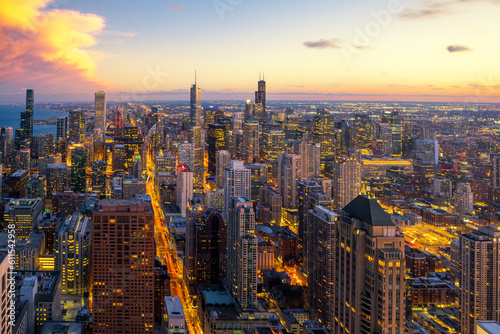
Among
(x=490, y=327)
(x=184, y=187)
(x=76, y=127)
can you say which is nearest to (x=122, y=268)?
(x=490, y=327)

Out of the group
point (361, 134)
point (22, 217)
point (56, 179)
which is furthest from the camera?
point (361, 134)

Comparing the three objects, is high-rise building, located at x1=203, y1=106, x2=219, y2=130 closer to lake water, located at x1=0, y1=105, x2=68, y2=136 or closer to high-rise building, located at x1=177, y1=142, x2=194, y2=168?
high-rise building, located at x1=177, y1=142, x2=194, y2=168

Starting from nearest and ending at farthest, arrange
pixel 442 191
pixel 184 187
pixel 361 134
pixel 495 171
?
pixel 495 171 → pixel 442 191 → pixel 184 187 → pixel 361 134

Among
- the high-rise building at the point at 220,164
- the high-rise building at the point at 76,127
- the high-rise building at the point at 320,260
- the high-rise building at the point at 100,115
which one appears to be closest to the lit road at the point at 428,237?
the high-rise building at the point at 320,260

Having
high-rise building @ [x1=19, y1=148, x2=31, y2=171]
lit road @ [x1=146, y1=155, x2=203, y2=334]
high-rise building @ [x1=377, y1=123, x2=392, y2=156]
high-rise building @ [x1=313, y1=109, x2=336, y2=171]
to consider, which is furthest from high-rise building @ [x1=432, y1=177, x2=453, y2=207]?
high-rise building @ [x1=19, y1=148, x2=31, y2=171]

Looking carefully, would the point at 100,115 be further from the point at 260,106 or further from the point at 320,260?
the point at 320,260

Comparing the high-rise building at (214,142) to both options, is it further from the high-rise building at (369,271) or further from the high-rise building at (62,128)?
the high-rise building at (369,271)
